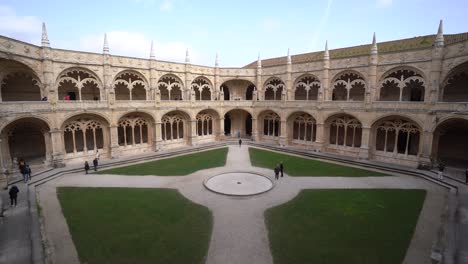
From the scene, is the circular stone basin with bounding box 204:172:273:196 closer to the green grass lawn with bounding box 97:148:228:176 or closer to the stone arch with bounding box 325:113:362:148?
the green grass lawn with bounding box 97:148:228:176

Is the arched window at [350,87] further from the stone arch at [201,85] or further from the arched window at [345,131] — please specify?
the stone arch at [201,85]

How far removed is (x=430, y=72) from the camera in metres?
20.1

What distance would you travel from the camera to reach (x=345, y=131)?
25484 millimetres

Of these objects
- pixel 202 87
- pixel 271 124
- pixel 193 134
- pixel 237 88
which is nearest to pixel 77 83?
pixel 193 134

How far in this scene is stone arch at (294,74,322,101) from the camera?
28192 millimetres

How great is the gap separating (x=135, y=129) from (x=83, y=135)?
253 inches

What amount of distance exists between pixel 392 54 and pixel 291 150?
13453 millimetres

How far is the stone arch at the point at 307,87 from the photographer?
92.5 feet

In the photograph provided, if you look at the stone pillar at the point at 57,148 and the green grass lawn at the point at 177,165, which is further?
the stone pillar at the point at 57,148

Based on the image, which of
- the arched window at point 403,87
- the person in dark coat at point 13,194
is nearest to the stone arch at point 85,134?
the person in dark coat at point 13,194

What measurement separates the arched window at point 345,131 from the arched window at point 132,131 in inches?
852

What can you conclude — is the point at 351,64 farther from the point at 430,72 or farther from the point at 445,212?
the point at 445,212

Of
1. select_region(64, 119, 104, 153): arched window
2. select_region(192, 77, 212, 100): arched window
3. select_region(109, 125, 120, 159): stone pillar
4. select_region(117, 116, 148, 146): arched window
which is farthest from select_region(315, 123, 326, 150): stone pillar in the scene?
select_region(64, 119, 104, 153): arched window

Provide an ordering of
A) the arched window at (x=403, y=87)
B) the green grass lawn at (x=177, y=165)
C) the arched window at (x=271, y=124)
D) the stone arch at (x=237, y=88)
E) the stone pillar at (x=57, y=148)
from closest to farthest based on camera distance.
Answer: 1. the green grass lawn at (x=177, y=165)
2. the stone pillar at (x=57, y=148)
3. the arched window at (x=403, y=87)
4. the arched window at (x=271, y=124)
5. the stone arch at (x=237, y=88)
